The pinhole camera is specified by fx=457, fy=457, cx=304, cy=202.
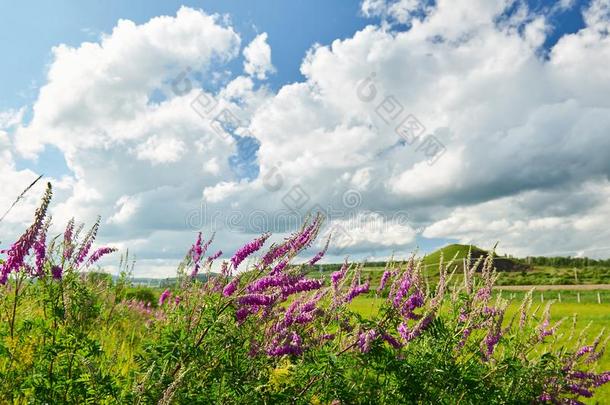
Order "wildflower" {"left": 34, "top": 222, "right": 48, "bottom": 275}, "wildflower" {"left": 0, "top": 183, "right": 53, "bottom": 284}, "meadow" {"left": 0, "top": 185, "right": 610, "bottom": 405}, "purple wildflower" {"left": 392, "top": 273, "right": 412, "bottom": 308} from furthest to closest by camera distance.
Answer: "purple wildflower" {"left": 392, "top": 273, "right": 412, "bottom": 308} → "wildflower" {"left": 34, "top": 222, "right": 48, "bottom": 275} → "meadow" {"left": 0, "top": 185, "right": 610, "bottom": 405} → "wildflower" {"left": 0, "top": 183, "right": 53, "bottom": 284}

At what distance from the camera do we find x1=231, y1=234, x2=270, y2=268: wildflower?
159 inches

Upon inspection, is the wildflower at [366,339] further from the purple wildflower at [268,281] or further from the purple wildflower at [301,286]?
the purple wildflower at [268,281]

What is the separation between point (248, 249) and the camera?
4.07 metres

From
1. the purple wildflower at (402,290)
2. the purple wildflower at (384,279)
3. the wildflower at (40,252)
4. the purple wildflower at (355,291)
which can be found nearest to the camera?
the wildflower at (40,252)

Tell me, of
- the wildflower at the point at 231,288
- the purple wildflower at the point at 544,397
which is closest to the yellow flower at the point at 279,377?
the wildflower at the point at 231,288

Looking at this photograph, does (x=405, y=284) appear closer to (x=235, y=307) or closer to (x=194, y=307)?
(x=235, y=307)

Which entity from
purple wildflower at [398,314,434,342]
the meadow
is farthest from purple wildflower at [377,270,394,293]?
purple wildflower at [398,314,434,342]

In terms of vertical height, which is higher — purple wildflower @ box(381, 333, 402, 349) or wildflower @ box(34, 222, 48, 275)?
wildflower @ box(34, 222, 48, 275)

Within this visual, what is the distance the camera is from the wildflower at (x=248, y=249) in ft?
13.3

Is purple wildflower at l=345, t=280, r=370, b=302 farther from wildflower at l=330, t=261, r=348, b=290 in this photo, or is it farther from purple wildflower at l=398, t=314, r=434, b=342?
purple wildflower at l=398, t=314, r=434, b=342

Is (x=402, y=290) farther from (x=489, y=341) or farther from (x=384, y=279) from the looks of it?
(x=489, y=341)

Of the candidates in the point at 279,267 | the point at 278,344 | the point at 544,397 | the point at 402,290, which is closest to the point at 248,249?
the point at 279,267

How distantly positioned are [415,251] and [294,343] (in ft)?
5.17

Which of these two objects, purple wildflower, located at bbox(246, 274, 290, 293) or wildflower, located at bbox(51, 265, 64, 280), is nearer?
purple wildflower, located at bbox(246, 274, 290, 293)
